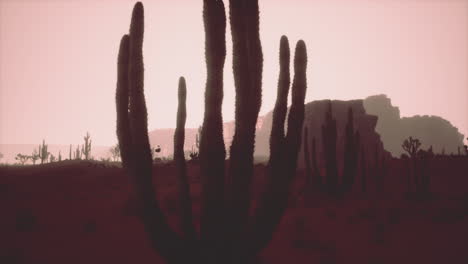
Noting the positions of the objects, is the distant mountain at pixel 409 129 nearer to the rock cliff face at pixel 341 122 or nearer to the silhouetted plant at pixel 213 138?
the rock cliff face at pixel 341 122

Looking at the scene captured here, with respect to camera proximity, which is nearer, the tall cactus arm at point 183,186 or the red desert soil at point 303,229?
the tall cactus arm at point 183,186

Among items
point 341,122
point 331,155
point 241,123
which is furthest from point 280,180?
point 341,122

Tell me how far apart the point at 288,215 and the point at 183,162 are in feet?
15.9

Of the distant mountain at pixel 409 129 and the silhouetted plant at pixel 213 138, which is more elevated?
the distant mountain at pixel 409 129

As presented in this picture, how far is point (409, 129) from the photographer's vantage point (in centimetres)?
7625

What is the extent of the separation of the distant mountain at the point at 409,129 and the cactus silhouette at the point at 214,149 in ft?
233

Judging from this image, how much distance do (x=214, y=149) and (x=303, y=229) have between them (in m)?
4.05

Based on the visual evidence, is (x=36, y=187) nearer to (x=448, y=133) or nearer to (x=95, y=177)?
(x=95, y=177)

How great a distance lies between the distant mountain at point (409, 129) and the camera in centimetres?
7206

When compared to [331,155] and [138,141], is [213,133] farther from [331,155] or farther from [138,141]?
[331,155]

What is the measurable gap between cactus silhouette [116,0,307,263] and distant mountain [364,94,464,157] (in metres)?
71.1

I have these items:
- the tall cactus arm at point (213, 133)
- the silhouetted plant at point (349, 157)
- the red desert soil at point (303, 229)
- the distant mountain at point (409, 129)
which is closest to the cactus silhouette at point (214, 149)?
the tall cactus arm at point (213, 133)

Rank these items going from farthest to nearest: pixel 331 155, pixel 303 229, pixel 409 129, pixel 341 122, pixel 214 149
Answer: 1. pixel 409 129
2. pixel 341 122
3. pixel 331 155
4. pixel 303 229
5. pixel 214 149

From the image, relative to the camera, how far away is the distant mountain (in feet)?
236
